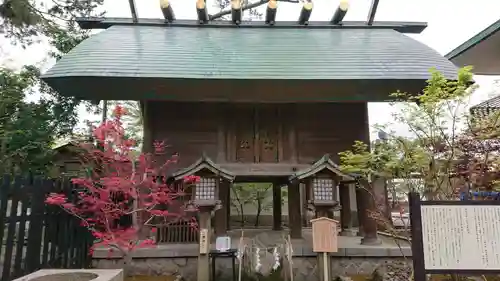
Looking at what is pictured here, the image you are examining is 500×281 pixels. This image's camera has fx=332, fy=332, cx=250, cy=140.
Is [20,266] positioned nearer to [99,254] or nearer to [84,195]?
[84,195]

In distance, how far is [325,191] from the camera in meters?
6.62

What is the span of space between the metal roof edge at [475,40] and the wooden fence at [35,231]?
9610 millimetres

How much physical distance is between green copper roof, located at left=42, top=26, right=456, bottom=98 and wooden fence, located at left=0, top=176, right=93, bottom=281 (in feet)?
8.95

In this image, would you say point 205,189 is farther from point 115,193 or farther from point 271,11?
point 271,11

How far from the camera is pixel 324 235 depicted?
5715mm

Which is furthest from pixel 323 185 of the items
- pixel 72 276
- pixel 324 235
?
pixel 72 276

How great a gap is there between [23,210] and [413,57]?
325 inches

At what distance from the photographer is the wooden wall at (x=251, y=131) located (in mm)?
7883

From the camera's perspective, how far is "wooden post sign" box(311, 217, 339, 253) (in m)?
5.66

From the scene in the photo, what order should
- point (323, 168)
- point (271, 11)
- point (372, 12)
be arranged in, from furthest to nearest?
point (271, 11)
point (372, 12)
point (323, 168)

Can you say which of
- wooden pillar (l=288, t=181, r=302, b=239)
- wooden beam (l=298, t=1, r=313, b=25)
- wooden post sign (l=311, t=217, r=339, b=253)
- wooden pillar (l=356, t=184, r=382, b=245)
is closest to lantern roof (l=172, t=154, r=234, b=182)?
wooden post sign (l=311, t=217, r=339, b=253)

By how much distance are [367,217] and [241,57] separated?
4.72 m

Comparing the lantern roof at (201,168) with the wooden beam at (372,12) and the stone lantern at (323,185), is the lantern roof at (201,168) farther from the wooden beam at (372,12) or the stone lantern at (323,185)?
the wooden beam at (372,12)

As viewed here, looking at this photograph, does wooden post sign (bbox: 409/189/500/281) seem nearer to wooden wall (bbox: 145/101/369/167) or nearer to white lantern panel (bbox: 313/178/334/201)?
white lantern panel (bbox: 313/178/334/201)
